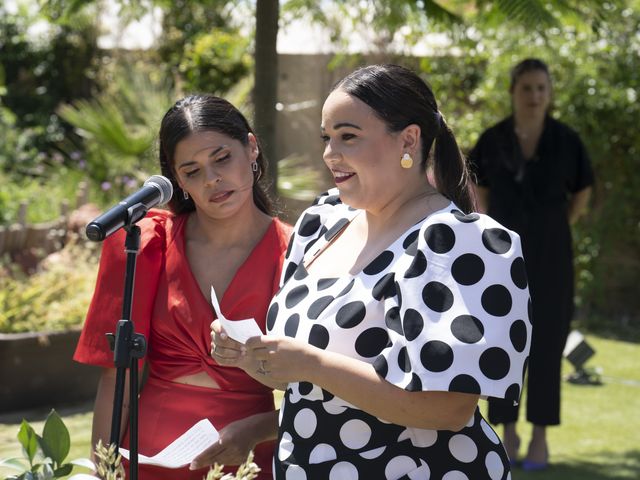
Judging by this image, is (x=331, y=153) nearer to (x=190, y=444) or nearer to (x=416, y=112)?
(x=416, y=112)

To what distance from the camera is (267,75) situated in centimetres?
495

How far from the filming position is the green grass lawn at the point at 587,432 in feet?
18.8

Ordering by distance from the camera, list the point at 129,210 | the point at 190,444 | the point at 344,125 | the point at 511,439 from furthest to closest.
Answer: the point at 511,439 → the point at 190,444 → the point at 344,125 → the point at 129,210

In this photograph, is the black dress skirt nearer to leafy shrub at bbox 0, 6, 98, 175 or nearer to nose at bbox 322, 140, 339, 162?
nose at bbox 322, 140, 339, 162

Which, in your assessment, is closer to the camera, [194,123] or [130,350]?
[130,350]

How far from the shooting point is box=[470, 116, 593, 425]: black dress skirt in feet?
19.3

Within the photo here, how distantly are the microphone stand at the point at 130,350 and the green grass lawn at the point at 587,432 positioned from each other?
1.99 meters

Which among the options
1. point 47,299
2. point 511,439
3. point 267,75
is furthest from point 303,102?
point 267,75

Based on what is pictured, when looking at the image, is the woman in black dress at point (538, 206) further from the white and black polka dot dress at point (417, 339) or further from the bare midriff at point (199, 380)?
the white and black polka dot dress at point (417, 339)

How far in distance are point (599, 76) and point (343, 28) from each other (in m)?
3.08

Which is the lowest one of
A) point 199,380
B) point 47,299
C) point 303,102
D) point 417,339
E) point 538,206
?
point 199,380

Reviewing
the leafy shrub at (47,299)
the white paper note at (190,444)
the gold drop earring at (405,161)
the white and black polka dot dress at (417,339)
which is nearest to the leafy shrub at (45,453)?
the white paper note at (190,444)

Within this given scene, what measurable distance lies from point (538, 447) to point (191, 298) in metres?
3.38

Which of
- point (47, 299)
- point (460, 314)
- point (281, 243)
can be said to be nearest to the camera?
point (460, 314)
